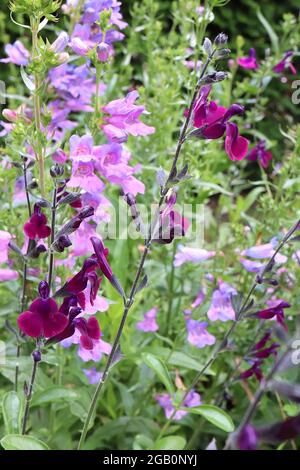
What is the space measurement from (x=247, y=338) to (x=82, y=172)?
3.38 ft

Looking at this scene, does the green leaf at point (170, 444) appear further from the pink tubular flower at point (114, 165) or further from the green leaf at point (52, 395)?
the pink tubular flower at point (114, 165)

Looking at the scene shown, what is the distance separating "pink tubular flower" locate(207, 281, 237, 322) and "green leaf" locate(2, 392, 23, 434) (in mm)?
645

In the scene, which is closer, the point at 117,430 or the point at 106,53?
the point at 106,53

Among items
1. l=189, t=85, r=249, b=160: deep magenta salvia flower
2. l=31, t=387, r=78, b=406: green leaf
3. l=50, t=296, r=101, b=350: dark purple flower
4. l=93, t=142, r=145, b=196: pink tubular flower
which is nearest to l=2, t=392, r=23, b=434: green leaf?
l=31, t=387, r=78, b=406: green leaf

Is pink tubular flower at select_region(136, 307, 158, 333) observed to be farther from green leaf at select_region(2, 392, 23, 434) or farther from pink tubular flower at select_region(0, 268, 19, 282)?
green leaf at select_region(2, 392, 23, 434)

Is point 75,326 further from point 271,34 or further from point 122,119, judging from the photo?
point 271,34

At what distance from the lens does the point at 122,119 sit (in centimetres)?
140

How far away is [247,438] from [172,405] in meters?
1.24

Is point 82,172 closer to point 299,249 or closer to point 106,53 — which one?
point 106,53

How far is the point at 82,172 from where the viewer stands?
136 centimetres

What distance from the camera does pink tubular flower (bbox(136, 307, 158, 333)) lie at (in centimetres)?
196

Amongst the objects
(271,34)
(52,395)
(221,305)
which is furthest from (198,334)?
(271,34)
